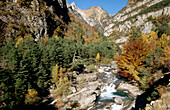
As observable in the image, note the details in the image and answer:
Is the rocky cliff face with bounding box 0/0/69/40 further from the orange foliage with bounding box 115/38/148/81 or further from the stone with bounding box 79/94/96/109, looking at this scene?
the orange foliage with bounding box 115/38/148/81

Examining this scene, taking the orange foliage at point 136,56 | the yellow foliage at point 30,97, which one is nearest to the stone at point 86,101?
the orange foliage at point 136,56

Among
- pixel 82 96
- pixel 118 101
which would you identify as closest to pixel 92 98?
pixel 82 96

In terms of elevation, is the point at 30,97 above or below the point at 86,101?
above

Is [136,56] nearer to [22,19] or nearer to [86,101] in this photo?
[86,101]

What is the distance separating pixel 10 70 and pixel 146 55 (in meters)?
33.1

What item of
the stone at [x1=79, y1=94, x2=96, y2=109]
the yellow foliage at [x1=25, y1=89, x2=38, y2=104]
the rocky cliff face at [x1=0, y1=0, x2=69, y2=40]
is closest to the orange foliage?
the stone at [x1=79, y1=94, x2=96, y2=109]

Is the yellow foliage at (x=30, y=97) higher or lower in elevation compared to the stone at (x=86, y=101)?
higher

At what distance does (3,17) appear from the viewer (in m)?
59.8

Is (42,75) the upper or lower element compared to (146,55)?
lower

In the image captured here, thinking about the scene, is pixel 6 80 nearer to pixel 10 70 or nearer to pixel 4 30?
pixel 10 70

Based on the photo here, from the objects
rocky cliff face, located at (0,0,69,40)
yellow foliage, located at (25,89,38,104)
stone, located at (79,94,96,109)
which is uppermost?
rocky cliff face, located at (0,0,69,40)

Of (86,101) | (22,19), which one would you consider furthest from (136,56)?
(22,19)

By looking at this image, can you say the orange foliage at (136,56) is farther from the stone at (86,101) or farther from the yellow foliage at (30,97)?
the yellow foliage at (30,97)

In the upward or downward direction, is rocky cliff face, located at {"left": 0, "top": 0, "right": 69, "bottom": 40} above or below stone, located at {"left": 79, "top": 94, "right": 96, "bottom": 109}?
above
